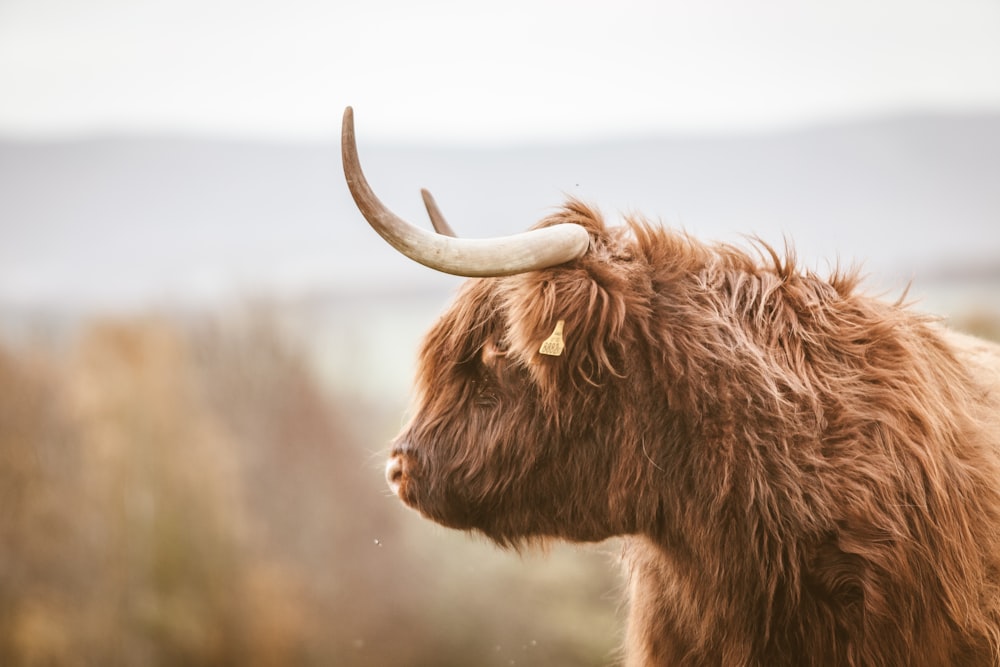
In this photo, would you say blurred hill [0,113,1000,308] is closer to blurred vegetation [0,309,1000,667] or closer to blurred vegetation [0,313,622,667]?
blurred vegetation [0,309,1000,667]

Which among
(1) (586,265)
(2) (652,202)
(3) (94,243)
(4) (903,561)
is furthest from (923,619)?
(3) (94,243)

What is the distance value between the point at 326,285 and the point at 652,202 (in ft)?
20.1

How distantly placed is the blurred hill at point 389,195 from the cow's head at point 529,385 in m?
6.56

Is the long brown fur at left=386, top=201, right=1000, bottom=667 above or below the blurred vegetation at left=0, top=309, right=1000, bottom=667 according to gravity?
above

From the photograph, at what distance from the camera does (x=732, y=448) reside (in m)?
2.64

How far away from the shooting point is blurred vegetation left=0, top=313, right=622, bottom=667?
1356 cm

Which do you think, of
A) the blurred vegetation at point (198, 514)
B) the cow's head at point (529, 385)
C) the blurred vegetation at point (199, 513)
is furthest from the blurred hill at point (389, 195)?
the cow's head at point (529, 385)

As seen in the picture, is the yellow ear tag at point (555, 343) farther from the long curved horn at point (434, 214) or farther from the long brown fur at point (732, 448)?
the long curved horn at point (434, 214)

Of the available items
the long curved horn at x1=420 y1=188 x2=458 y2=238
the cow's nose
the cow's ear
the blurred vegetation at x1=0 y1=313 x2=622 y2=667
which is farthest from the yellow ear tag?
the blurred vegetation at x1=0 y1=313 x2=622 y2=667

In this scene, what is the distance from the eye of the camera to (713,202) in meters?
13.3

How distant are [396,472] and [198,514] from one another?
1273 cm

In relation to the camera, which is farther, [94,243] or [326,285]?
[94,243]

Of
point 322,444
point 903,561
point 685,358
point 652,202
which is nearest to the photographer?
point 903,561

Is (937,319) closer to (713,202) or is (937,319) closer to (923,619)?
(923,619)
